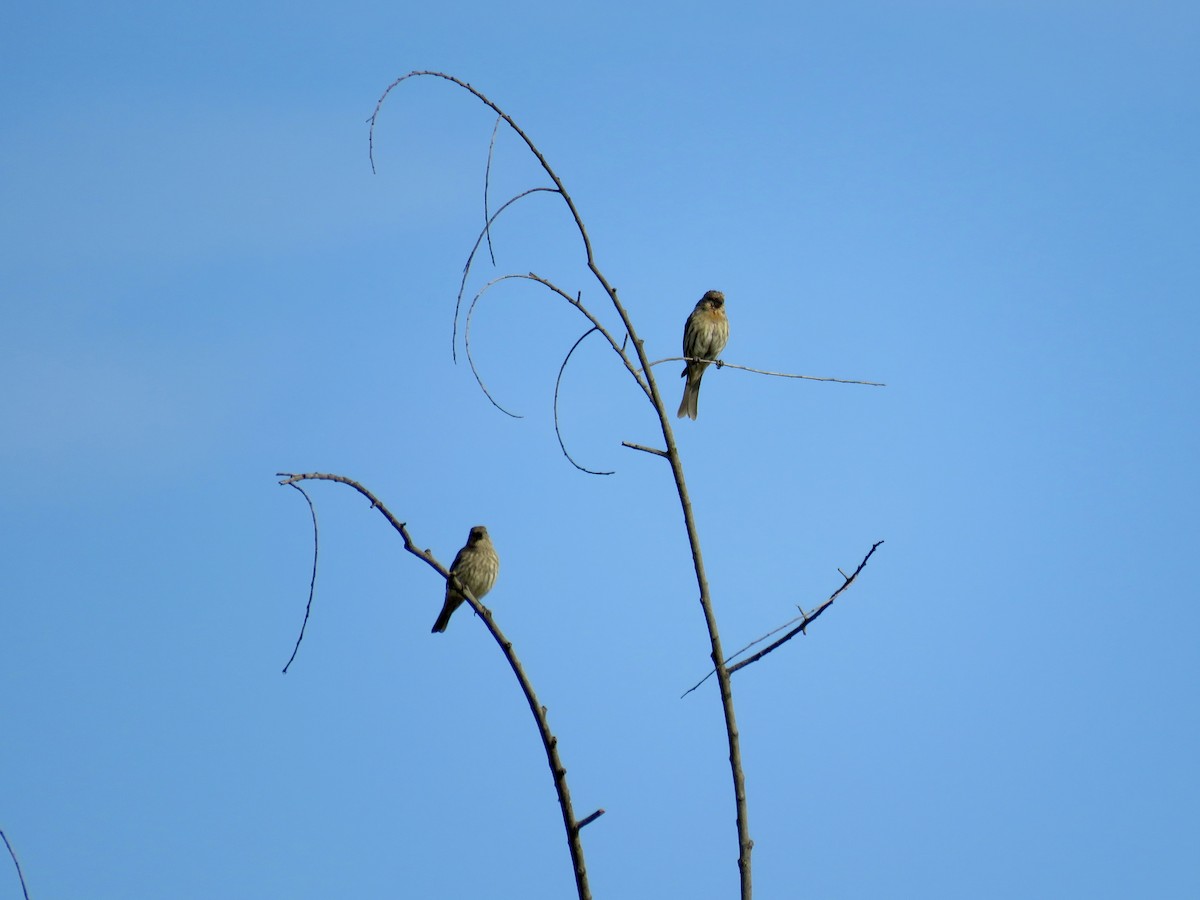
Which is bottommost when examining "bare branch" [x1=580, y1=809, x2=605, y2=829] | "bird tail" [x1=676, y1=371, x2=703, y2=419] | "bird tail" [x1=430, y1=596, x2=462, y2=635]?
"bare branch" [x1=580, y1=809, x2=605, y2=829]

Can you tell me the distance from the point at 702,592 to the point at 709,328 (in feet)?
38.0

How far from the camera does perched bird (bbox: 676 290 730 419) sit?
14812mm

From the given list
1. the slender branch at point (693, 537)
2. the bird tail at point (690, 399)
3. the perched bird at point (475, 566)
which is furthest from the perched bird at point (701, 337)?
the slender branch at point (693, 537)

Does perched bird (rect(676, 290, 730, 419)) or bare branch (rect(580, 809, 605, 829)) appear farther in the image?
perched bird (rect(676, 290, 730, 419))

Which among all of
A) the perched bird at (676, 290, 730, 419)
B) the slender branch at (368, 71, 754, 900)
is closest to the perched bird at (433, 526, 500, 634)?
the perched bird at (676, 290, 730, 419)

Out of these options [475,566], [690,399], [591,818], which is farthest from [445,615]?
[591,818]

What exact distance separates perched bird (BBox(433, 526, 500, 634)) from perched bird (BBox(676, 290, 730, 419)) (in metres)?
2.91

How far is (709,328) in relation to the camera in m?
15.0

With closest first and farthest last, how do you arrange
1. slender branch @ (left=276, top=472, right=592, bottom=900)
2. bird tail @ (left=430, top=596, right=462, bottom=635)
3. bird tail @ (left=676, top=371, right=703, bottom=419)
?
slender branch @ (left=276, top=472, right=592, bottom=900)
bird tail @ (left=430, top=596, right=462, bottom=635)
bird tail @ (left=676, top=371, right=703, bottom=419)

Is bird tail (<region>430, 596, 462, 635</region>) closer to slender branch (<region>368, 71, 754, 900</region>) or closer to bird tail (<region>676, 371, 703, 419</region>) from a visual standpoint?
bird tail (<region>676, 371, 703, 419</region>)

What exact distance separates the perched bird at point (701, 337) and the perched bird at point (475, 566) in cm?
291

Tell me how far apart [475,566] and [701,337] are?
4018 mm

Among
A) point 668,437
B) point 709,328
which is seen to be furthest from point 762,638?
point 709,328

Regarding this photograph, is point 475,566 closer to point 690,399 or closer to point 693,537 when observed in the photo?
point 690,399
